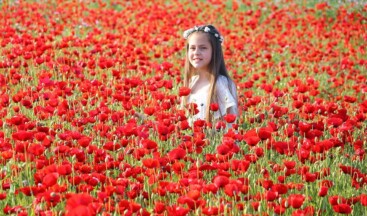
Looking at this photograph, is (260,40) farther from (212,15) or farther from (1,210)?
(1,210)

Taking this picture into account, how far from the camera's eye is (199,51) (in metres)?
5.86

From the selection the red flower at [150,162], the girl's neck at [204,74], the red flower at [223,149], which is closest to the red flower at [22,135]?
the red flower at [150,162]

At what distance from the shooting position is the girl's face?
19.1 feet

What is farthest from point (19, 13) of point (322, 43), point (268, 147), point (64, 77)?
point (268, 147)

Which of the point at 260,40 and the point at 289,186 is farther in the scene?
the point at 260,40

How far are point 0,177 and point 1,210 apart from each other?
1.04 feet

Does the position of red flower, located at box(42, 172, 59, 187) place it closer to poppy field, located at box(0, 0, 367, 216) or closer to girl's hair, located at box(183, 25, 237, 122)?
poppy field, located at box(0, 0, 367, 216)

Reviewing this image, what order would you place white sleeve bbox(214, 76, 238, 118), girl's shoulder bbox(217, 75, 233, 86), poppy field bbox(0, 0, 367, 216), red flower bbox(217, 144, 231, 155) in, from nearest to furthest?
poppy field bbox(0, 0, 367, 216), red flower bbox(217, 144, 231, 155), white sleeve bbox(214, 76, 238, 118), girl's shoulder bbox(217, 75, 233, 86)

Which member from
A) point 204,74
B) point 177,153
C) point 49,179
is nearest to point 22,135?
point 49,179

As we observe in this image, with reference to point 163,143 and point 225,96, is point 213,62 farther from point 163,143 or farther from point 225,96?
point 163,143

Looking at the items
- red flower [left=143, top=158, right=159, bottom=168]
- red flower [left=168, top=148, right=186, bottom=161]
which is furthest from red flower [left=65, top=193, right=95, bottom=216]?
red flower [left=168, top=148, right=186, bottom=161]

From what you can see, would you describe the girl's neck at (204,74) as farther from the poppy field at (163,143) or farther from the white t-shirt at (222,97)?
the poppy field at (163,143)

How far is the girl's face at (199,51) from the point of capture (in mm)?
5836

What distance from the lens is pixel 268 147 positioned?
4.87 metres
